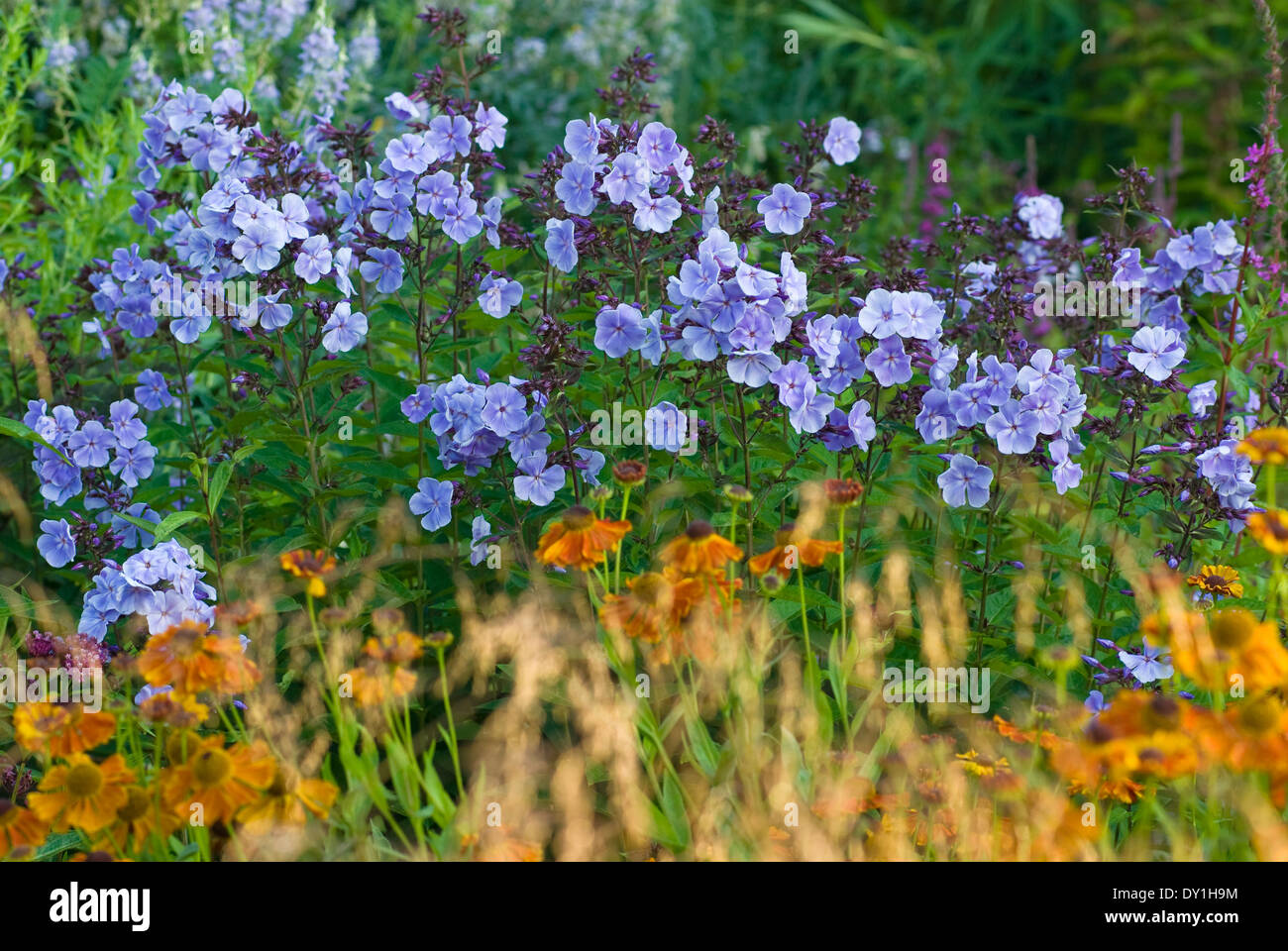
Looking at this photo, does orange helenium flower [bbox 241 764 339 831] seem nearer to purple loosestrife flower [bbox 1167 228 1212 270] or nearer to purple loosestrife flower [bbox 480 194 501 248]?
purple loosestrife flower [bbox 480 194 501 248]

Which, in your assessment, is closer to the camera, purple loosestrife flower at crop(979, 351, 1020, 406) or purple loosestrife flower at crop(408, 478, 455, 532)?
purple loosestrife flower at crop(979, 351, 1020, 406)

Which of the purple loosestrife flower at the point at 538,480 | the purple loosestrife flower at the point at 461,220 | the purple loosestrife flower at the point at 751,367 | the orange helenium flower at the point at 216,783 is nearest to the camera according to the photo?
the orange helenium flower at the point at 216,783

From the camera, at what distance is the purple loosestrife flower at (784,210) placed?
302 cm

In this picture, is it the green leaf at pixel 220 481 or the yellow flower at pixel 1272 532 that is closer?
the yellow flower at pixel 1272 532

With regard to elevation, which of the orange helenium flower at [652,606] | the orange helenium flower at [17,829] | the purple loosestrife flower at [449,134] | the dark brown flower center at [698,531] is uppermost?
the purple loosestrife flower at [449,134]

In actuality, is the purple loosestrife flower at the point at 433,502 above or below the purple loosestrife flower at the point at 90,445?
below

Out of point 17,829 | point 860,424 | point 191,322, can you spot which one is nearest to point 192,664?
point 17,829

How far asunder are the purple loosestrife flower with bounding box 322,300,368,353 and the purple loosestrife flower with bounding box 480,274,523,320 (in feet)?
0.92

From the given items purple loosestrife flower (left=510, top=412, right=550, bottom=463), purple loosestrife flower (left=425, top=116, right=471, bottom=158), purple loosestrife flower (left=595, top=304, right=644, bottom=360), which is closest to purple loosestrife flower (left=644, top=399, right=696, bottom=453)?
purple loosestrife flower (left=595, top=304, right=644, bottom=360)

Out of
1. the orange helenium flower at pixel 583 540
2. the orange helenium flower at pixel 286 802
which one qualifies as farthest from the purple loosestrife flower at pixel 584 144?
the orange helenium flower at pixel 286 802

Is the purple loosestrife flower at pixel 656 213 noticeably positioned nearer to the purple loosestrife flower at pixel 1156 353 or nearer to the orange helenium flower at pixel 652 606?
the orange helenium flower at pixel 652 606

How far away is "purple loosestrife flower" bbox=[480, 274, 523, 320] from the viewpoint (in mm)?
3135

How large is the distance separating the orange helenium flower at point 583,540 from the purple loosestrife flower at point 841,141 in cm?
140

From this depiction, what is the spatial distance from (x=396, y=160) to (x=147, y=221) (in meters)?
0.98
